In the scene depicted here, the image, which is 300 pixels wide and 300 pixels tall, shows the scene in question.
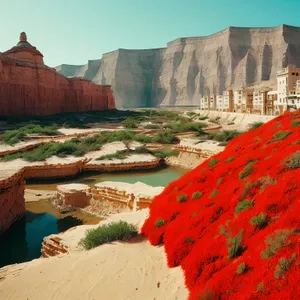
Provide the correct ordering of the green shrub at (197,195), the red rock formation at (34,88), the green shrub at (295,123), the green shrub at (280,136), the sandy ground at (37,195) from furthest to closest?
1. the red rock formation at (34,88)
2. the sandy ground at (37,195)
3. the green shrub at (295,123)
4. the green shrub at (280,136)
5. the green shrub at (197,195)

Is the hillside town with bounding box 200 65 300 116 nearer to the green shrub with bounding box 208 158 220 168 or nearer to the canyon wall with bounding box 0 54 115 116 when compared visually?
the green shrub with bounding box 208 158 220 168

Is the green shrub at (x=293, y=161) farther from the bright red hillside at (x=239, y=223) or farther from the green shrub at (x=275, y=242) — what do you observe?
the green shrub at (x=275, y=242)

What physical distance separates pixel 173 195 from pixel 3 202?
5.83 m

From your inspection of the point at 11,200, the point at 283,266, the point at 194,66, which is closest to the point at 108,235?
the point at 283,266

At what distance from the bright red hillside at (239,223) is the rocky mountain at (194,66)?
6997 centimetres

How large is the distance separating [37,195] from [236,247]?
1166 cm

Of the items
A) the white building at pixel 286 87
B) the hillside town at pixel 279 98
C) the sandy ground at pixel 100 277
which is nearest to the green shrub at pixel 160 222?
the sandy ground at pixel 100 277

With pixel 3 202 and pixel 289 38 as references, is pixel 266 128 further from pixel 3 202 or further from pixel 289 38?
pixel 289 38

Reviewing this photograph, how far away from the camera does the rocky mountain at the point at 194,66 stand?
87312 mm

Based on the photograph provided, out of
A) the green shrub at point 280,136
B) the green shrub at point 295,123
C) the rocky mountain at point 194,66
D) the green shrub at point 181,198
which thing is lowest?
the green shrub at point 181,198

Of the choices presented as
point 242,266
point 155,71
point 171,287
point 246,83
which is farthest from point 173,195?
point 155,71

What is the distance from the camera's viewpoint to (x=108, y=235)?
7199mm

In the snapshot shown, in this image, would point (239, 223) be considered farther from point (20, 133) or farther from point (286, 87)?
point (286, 87)

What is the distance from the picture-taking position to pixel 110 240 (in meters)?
7.18
